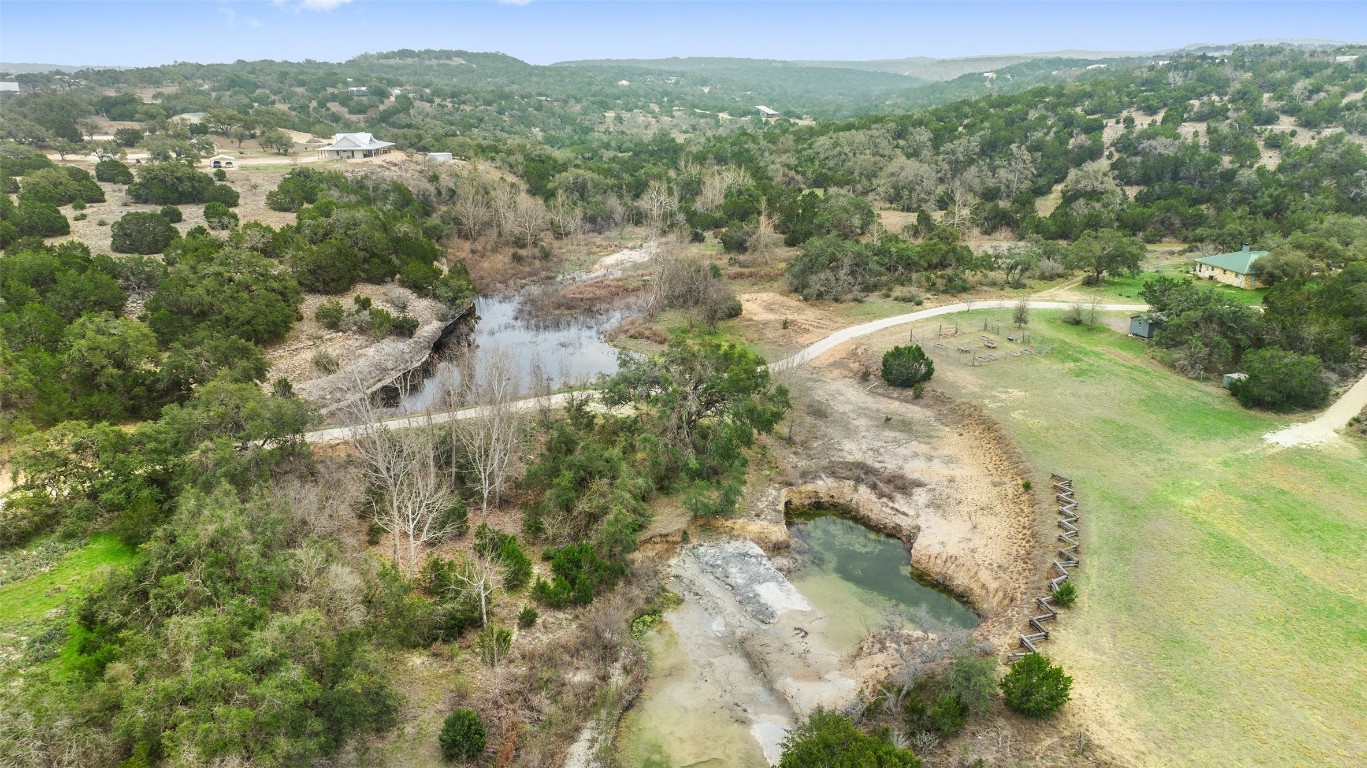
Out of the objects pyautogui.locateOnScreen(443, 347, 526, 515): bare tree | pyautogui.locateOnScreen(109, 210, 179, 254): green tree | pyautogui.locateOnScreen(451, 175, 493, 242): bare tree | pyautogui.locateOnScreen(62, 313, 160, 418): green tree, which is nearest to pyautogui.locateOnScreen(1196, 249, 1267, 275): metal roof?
pyautogui.locateOnScreen(443, 347, 526, 515): bare tree

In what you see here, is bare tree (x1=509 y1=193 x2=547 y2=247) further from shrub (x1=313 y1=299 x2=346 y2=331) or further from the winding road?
the winding road

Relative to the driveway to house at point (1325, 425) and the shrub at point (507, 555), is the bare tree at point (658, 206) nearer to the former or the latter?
the shrub at point (507, 555)

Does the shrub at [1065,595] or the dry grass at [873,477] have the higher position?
the shrub at [1065,595]

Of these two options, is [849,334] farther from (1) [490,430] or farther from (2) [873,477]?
(1) [490,430]

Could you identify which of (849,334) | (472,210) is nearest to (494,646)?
(849,334)

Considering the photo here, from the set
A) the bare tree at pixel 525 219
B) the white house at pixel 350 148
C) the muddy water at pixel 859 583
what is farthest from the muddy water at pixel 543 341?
the white house at pixel 350 148

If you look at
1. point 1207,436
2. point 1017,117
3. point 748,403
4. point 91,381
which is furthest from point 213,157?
point 1017,117
